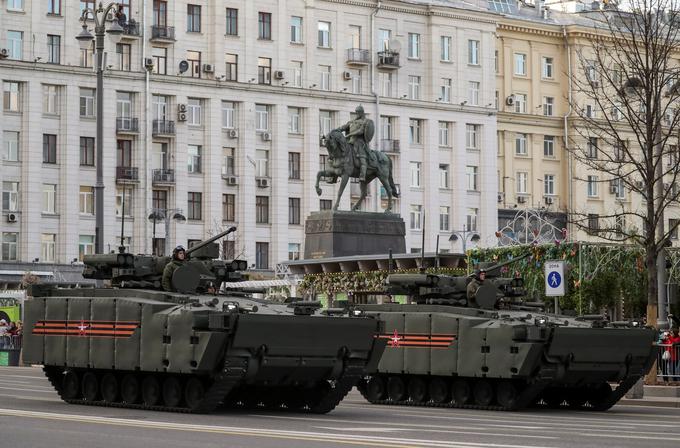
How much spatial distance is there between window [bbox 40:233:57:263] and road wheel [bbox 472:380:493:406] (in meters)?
50.2

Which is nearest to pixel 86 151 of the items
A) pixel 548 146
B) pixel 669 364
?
pixel 548 146

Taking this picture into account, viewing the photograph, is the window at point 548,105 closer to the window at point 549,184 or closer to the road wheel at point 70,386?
the window at point 549,184

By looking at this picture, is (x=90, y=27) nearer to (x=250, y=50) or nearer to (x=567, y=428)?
(x=250, y=50)

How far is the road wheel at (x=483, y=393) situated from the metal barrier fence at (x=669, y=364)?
6880mm

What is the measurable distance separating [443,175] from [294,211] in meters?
9.61

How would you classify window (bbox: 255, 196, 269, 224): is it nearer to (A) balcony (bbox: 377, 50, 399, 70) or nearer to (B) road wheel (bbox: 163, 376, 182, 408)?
(A) balcony (bbox: 377, 50, 399, 70)

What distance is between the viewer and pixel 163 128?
81.7m

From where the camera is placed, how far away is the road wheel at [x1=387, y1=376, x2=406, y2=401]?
32.5m

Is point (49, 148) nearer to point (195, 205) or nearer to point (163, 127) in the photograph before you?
point (163, 127)

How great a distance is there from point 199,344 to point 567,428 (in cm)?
570

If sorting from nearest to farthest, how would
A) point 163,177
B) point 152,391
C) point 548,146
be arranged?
point 152,391, point 163,177, point 548,146

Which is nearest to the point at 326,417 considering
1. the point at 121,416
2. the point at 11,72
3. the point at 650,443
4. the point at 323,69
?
the point at 121,416

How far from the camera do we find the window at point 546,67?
98750 mm

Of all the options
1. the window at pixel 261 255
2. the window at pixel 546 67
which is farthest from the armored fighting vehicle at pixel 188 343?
the window at pixel 546 67
